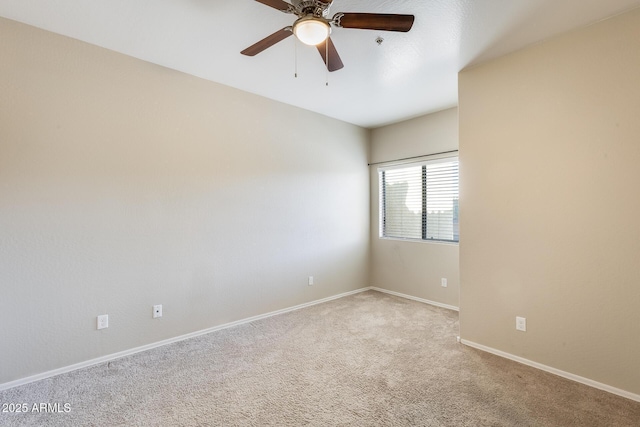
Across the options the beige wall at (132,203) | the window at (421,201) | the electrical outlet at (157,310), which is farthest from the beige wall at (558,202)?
the electrical outlet at (157,310)

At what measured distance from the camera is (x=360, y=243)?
187 inches

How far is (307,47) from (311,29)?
3.07 feet

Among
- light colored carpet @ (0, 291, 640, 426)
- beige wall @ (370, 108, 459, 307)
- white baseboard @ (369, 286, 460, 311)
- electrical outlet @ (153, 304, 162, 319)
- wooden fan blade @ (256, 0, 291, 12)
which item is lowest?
light colored carpet @ (0, 291, 640, 426)

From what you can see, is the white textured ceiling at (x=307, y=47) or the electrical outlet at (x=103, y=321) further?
the electrical outlet at (x=103, y=321)

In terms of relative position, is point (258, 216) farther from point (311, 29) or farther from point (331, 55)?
point (311, 29)

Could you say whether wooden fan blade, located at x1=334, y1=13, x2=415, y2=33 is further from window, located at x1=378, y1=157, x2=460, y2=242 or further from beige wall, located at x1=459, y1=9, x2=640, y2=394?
window, located at x1=378, y1=157, x2=460, y2=242

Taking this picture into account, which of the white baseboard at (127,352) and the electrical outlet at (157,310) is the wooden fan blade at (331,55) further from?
the white baseboard at (127,352)

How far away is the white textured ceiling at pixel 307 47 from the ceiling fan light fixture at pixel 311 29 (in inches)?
20.1

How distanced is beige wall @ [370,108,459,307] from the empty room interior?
0.68 meters

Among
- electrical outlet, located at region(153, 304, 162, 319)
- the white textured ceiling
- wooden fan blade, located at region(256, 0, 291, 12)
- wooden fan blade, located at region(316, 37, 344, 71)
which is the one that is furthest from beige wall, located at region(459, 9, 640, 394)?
electrical outlet, located at region(153, 304, 162, 319)

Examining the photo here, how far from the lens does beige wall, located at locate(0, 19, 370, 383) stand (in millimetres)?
2215

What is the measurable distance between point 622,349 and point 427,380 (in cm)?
131

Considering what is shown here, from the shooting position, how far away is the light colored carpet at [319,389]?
182 centimetres

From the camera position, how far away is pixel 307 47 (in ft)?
8.20
